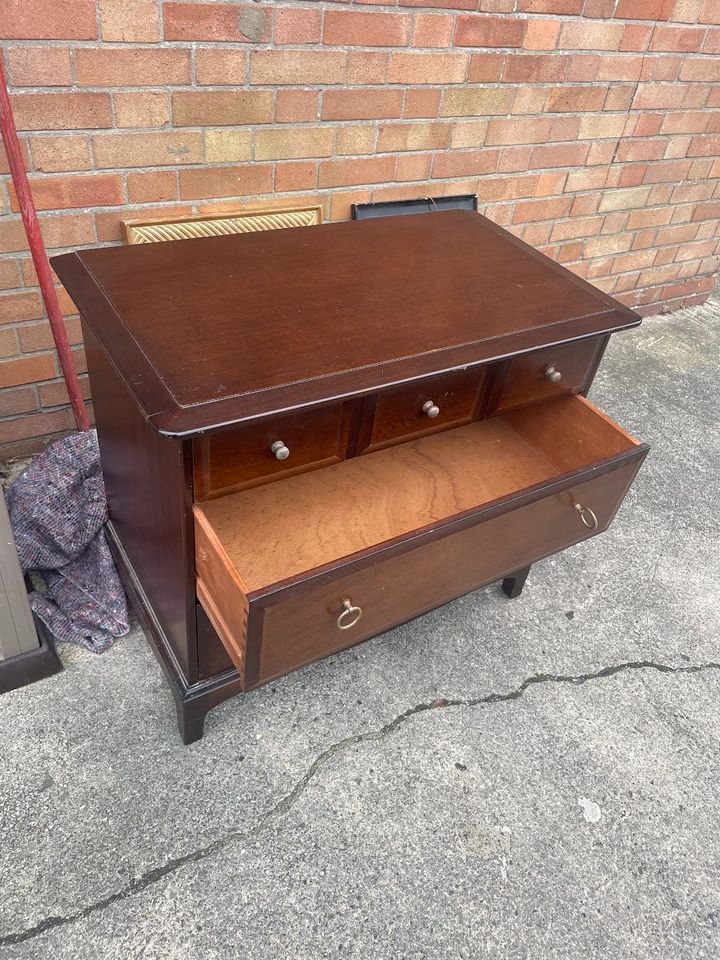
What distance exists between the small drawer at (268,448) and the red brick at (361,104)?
1.08 m

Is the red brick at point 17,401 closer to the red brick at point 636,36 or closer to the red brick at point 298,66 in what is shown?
the red brick at point 298,66

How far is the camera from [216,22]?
Answer: 5.11 feet

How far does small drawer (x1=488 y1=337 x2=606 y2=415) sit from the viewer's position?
1.34 m

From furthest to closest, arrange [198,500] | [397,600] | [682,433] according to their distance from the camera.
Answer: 1. [682,433]
2. [397,600]
3. [198,500]

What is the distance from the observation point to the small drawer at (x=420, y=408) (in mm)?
1202

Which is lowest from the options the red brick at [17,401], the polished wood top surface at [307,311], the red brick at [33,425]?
the red brick at [33,425]

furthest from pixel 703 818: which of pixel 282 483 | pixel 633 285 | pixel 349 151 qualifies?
pixel 633 285

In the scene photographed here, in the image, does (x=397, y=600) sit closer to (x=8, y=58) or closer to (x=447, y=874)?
(x=447, y=874)

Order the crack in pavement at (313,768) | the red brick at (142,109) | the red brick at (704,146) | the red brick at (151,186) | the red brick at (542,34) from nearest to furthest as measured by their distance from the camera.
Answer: the crack in pavement at (313,768) → the red brick at (142,109) → the red brick at (151,186) → the red brick at (542,34) → the red brick at (704,146)

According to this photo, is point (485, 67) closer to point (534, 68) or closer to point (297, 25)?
point (534, 68)

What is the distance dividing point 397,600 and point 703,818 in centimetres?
81

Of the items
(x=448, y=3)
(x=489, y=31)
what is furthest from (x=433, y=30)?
(x=489, y=31)

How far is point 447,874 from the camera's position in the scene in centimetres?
127

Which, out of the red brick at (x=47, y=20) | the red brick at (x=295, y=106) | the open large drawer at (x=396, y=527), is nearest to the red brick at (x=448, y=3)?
the red brick at (x=295, y=106)
